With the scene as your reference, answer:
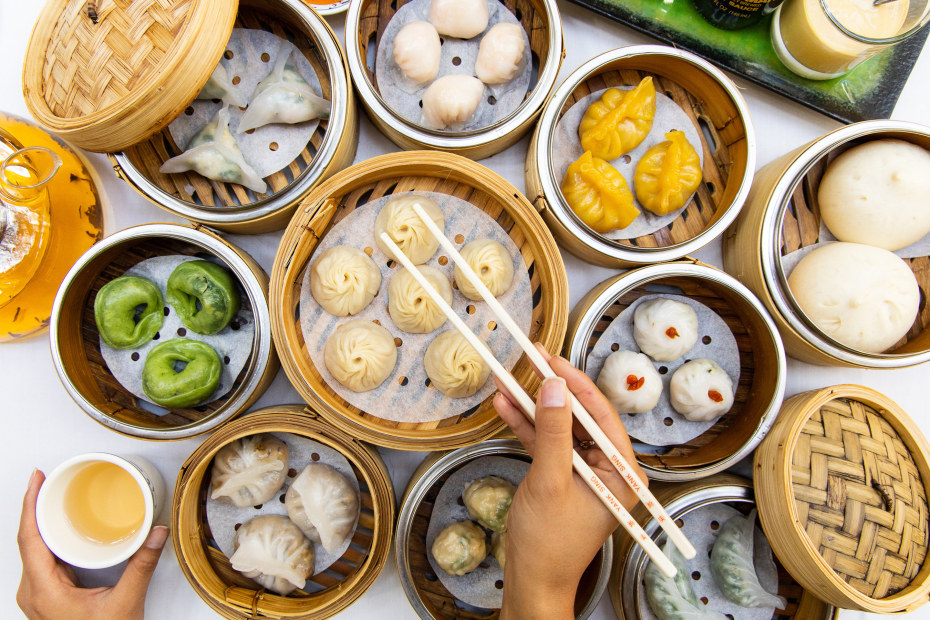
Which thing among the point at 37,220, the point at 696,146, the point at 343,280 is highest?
the point at 696,146

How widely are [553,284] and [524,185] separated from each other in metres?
0.59

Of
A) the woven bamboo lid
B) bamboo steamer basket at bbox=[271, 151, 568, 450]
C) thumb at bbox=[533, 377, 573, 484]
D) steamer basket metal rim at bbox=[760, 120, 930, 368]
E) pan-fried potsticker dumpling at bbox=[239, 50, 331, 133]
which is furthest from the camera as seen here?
pan-fried potsticker dumpling at bbox=[239, 50, 331, 133]

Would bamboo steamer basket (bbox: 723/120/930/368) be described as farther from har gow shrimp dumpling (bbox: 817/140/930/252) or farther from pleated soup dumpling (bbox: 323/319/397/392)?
pleated soup dumpling (bbox: 323/319/397/392)

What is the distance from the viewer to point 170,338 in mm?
1650

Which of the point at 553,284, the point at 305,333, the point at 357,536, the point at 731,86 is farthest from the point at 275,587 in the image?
the point at 731,86

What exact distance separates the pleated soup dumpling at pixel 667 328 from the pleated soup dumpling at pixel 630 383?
62 millimetres

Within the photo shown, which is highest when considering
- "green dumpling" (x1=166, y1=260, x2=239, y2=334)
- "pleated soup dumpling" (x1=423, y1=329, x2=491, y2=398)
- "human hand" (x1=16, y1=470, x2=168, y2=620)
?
"pleated soup dumpling" (x1=423, y1=329, x2=491, y2=398)

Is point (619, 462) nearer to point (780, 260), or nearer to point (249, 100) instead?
point (780, 260)

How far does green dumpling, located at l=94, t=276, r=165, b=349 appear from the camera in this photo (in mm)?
1502

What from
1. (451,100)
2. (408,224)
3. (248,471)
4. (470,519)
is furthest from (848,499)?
(248,471)

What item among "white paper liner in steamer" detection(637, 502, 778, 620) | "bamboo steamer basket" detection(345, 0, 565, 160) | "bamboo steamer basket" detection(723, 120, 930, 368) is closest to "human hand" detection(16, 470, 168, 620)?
"bamboo steamer basket" detection(345, 0, 565, 160)

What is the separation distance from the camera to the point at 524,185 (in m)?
1.82

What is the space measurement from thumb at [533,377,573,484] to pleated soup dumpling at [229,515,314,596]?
0.97 meters

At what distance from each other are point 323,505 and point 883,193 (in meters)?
2.04
